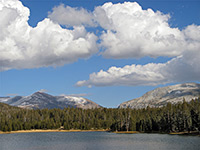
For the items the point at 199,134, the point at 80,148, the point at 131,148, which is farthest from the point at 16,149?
the point at 199,134

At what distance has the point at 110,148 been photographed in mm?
107875

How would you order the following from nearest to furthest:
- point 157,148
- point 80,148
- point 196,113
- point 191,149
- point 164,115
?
point 191,149, point 157,148, point 80,148, point 196,113, point 164,115

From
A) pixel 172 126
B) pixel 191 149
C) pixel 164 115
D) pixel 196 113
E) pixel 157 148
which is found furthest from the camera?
pixel 164 115

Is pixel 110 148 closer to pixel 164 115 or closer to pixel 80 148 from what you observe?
pixel 80 148

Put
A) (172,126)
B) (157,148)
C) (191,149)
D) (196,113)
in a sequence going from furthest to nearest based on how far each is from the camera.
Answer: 1. (172,126)
2. (196,113)
3. (157,148)
4. (191,149)

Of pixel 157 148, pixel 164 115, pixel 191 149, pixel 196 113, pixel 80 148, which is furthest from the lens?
pixel 164 115

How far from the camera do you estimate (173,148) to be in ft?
329

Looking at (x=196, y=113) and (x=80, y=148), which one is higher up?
(x=196, y=113)

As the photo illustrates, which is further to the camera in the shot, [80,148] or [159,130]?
[159,130]

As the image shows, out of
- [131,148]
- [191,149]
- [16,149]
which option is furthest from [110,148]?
[16,149]

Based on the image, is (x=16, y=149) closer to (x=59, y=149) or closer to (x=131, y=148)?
(x=59, y=149)

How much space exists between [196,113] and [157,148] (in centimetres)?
7432

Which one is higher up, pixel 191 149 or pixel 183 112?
pixel 183 112

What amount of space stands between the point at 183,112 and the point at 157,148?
81.0 meters
